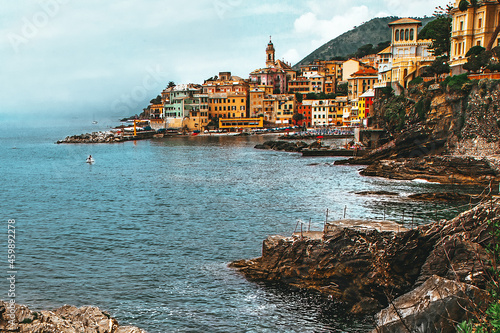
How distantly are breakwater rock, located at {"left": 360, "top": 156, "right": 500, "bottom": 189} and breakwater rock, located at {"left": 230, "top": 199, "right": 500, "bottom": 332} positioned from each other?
25740mm

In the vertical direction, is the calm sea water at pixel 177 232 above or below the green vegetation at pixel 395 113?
below

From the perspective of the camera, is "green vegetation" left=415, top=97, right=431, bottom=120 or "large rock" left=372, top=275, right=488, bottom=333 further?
"green vegetation" left=415, top=97, right=431, bottom=120

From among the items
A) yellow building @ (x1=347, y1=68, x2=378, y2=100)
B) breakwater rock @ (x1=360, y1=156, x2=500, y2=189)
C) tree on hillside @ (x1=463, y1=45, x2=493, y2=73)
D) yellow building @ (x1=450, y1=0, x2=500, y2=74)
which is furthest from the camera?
yellow building @ (x1=347, y1=68, x2=378, y2=100)

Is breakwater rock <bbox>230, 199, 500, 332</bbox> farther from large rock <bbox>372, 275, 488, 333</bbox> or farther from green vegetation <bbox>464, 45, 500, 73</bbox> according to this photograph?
green vegetation <bbox>464, 45, 500, 73</bbox>

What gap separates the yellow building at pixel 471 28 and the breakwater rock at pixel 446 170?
18.9 m

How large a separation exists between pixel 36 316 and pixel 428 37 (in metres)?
82.5

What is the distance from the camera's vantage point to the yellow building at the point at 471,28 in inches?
2296

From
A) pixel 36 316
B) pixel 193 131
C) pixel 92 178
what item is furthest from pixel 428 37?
pixel 36 316

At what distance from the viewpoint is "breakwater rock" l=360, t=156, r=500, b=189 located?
4288cm

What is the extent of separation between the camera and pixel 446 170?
44.9 m

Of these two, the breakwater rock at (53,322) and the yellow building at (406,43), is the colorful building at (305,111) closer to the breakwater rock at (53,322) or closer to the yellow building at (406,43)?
the yellow building at (406,43)

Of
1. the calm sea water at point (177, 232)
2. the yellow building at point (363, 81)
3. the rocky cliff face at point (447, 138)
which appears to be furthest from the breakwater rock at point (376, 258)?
the yellow building at point (363, 81)

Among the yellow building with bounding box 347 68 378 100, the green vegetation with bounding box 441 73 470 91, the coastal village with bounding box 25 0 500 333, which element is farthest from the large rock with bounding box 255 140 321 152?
the yellow building with bounding box 347 68 378 100

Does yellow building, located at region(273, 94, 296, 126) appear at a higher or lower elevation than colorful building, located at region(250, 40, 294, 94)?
lower
